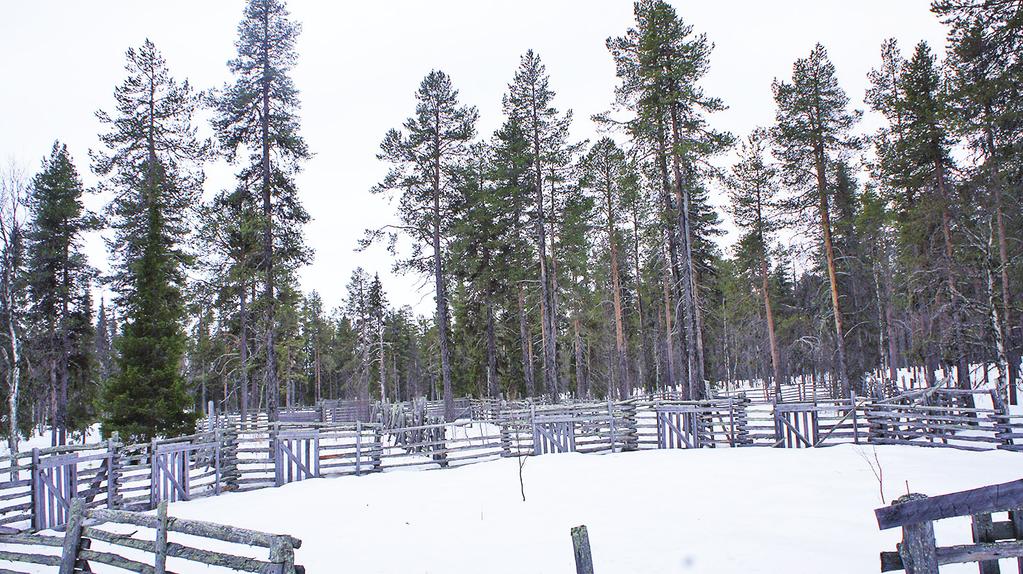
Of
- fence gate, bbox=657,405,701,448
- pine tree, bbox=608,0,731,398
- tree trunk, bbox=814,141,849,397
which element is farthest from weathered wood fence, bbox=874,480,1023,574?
tree trunk, bbox=814,141,849,397

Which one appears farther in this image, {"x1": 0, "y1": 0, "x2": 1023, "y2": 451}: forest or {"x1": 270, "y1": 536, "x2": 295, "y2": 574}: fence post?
{"x1": 0, "y1": 0, "x2": 1023, "y2": 451}: forest

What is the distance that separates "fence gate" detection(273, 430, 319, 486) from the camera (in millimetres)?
15297

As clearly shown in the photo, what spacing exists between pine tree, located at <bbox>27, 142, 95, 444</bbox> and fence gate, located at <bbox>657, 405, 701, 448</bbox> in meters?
24.1

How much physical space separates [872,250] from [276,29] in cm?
3159

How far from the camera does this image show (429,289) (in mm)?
26312

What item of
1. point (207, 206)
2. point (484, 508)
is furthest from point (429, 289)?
point (484, 508)

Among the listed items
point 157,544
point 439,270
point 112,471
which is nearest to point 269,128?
point 439,270

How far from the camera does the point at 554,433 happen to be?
61.1 feet

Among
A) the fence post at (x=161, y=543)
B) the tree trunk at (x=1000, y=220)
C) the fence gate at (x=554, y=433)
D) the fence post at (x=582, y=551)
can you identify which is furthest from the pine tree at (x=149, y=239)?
the tree trunk at (x=1000, y=220)

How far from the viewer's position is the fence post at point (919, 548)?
356 cm

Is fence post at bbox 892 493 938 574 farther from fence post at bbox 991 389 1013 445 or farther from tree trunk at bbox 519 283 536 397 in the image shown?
tree trunk at bbox 519 283 536 397

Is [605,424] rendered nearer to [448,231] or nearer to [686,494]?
[686,494]

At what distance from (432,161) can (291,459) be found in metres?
14.1

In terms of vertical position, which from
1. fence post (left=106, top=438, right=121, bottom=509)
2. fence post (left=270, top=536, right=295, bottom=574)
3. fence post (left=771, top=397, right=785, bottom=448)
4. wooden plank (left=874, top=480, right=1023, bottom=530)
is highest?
wooden plank (left=874, top=480, right=1023, bottom=530)
